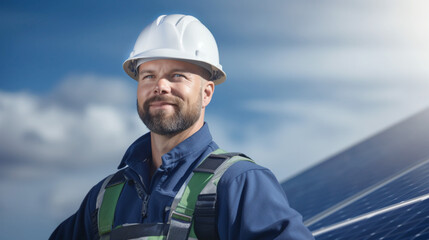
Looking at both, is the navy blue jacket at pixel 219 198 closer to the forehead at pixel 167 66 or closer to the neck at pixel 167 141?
the neck at pixel 167 141

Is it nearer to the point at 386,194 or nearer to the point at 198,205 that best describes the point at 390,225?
the point at 386,194

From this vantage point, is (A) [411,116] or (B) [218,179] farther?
(A) [411,116]

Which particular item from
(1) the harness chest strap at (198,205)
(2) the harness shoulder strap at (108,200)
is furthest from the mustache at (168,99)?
(2) the harness shoulder strap at (108,200)

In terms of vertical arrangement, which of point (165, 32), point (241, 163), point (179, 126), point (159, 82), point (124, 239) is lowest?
point (124, 239)

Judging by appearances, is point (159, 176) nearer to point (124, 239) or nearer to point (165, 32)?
point (124, 239)

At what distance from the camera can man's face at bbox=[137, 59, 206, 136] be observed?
13.4ft

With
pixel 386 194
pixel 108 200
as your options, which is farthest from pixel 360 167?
pixel 108 200

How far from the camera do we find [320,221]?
1027cm

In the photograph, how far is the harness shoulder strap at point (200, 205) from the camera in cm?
344

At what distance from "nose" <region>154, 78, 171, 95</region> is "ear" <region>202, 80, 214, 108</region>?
380mm

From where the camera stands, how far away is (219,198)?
137 inches

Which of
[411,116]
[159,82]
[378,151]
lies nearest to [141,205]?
[159,82]

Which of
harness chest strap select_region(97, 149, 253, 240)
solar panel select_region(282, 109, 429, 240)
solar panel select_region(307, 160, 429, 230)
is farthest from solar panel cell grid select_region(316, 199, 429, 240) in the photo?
harness chest strap select_region(97, 149, 253, 240)

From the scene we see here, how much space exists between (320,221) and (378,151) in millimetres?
7476
